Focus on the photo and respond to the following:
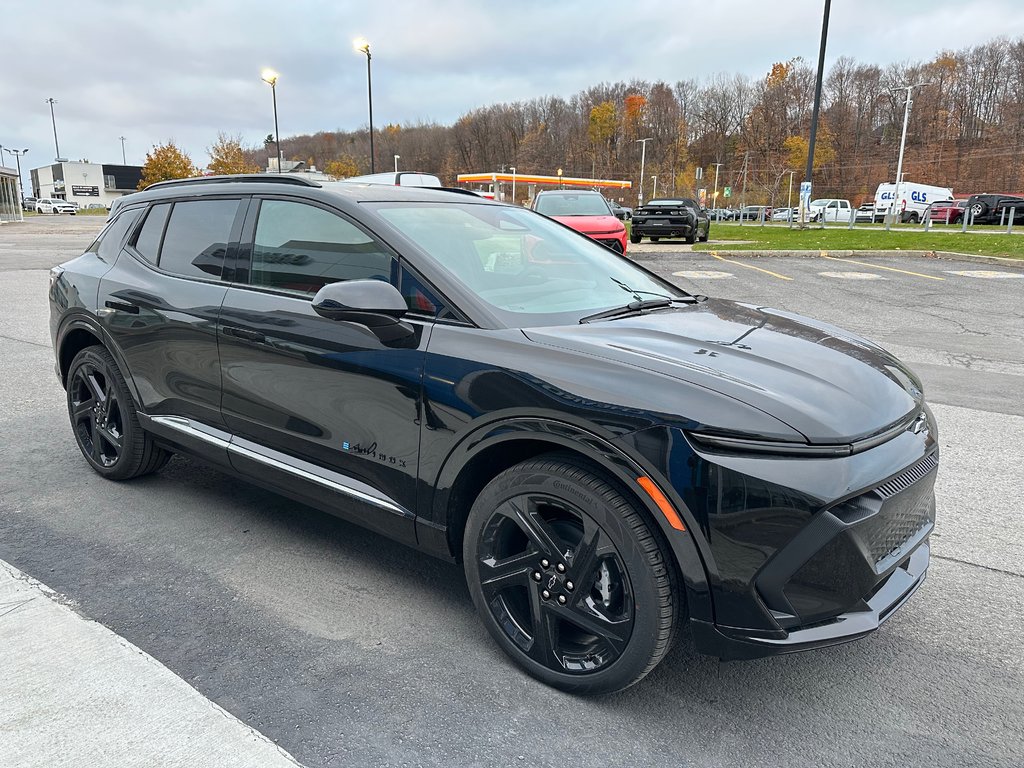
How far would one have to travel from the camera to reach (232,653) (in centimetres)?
260

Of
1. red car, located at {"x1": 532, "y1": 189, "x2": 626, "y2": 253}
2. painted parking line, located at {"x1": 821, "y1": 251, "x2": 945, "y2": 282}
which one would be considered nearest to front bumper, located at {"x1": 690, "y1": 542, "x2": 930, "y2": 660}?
red car, located at {"x1": 532, "y1": 189, "x2": 626, "y2": 253}

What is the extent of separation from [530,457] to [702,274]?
13126 mm

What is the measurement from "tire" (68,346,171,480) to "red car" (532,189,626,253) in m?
10.2

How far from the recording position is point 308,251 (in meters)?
3.16

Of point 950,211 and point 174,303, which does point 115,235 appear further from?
point 950,211

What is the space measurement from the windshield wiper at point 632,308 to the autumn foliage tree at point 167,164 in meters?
63.7

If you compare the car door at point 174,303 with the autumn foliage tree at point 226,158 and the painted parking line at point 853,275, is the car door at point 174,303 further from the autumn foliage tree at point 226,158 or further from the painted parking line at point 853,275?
the autumn foliage tree at point 226,158

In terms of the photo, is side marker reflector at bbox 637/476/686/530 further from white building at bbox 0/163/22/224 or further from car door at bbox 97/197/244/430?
white building at bbox 0/163/22/224

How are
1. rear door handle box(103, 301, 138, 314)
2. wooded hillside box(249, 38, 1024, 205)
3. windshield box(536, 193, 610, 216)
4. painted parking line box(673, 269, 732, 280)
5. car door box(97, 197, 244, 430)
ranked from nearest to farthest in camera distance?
car door box(97, 197, 244, 430) < rear door handle box(103, 301, 138, 314) < painted parking line box(673, 269, 732, 280) < windshield box(536, 193, 610, 216) < wooded hillside box(249, 38, 1024, 205)

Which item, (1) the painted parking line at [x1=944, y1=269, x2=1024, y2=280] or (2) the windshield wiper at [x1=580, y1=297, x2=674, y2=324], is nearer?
(2) the windshield wiper at [x1=580, y1=297, x2=674, y2=324]

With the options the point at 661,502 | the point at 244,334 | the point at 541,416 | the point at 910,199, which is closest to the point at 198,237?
the point at 244,334

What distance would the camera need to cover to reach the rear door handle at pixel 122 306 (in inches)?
150

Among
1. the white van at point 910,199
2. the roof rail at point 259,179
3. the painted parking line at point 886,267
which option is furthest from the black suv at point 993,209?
the roof rail at point 259,179

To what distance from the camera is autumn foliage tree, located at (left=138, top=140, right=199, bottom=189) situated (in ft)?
196
